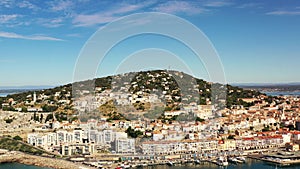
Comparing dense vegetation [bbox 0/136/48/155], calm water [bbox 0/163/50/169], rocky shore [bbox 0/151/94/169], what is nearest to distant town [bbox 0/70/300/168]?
dense vegetation [bbox 0/136/48/155]

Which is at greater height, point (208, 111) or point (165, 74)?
point (165, 74)

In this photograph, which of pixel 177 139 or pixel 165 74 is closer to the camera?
pixel 177 139

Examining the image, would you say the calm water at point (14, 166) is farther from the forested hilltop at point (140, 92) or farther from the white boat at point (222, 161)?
the forested hilltop at point (140, 92)

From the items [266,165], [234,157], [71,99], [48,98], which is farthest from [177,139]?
[48,98]

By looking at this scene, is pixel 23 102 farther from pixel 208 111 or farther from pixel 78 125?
pixel 208 111

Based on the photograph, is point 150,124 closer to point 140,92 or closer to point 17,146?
point 140,92

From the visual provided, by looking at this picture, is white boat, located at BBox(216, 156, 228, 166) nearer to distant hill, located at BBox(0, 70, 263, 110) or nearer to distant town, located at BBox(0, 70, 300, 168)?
distant town, located at BBox(0, 70, 300, 168)

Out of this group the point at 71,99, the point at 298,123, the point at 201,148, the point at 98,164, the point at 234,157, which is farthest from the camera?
the point at 71,99
